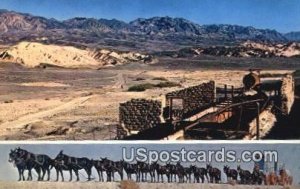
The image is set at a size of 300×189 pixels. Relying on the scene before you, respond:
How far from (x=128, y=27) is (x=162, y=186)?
88.8 inches

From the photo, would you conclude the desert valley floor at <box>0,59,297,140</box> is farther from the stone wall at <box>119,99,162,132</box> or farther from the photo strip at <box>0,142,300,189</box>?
the photo strip at <box>0,142,300,189</box>

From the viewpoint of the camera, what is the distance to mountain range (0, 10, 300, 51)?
913cm

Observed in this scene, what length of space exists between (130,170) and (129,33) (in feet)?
6.39

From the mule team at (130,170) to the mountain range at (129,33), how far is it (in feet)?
5.66

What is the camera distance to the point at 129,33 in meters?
9.59

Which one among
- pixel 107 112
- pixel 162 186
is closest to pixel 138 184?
pixel 162 186

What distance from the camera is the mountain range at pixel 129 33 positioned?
9133 millimetres

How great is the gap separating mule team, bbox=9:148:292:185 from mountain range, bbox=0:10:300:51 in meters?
1.73

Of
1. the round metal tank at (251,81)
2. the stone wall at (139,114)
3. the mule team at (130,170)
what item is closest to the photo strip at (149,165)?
the mule team at (130,170)

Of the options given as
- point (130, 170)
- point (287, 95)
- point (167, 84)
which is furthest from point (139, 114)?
point (287, 95)

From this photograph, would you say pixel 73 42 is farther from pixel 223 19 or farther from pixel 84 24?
pixel 223 19

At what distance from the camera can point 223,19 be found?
902 cm

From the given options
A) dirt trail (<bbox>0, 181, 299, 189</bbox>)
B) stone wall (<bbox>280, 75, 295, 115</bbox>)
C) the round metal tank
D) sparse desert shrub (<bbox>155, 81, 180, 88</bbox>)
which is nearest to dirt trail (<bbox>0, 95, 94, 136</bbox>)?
dirt trail (<bbox>0, 181, 299, 189</bbox>)

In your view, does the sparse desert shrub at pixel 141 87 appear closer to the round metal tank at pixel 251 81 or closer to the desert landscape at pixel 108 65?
the desert landscape at pixel 108 65
